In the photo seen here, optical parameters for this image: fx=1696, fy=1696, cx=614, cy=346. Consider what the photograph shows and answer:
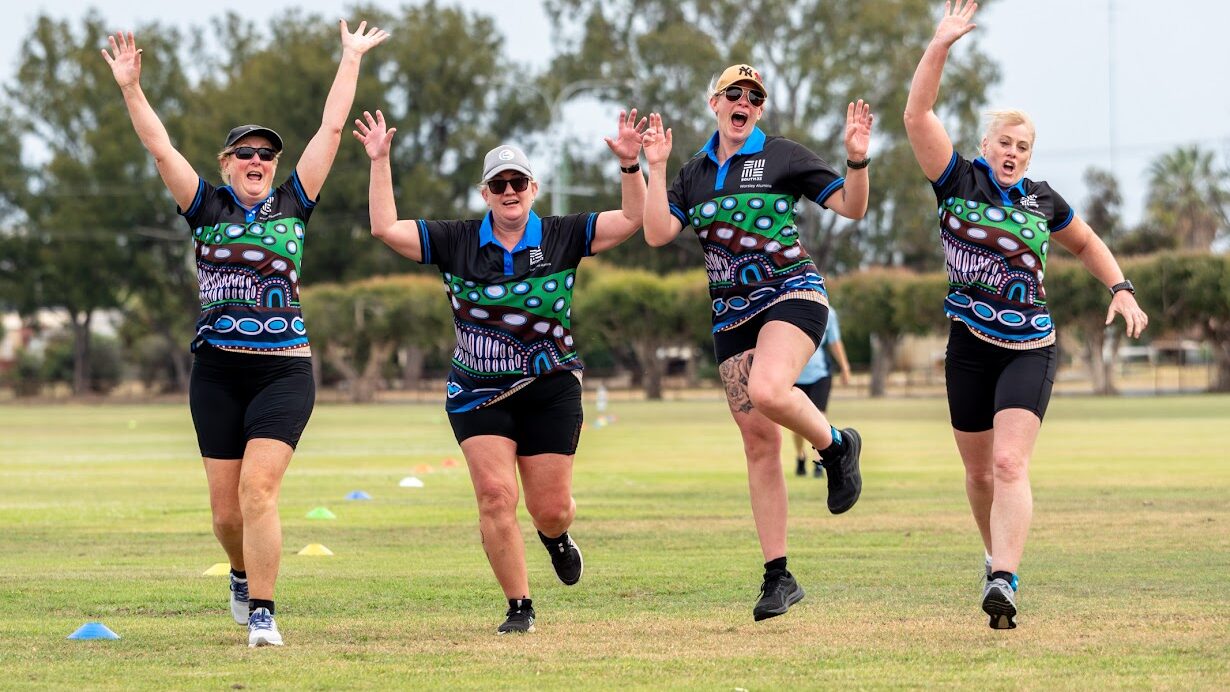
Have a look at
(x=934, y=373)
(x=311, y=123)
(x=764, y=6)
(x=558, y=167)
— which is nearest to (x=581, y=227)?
(x=558, y=167)

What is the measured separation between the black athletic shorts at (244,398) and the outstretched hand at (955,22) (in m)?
3.26

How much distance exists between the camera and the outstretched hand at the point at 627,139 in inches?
304

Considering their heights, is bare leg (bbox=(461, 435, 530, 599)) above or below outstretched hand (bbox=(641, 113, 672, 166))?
below

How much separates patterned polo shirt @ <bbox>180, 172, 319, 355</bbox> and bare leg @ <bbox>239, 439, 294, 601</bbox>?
1.58 feet

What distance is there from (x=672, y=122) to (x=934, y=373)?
1921 cm

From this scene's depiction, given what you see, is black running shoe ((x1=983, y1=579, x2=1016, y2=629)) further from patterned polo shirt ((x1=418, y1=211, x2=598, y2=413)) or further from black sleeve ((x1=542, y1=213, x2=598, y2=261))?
black sleeve ((x1=542, y1=213, x2=598, y2=261))

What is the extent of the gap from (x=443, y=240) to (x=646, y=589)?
93.6 inches

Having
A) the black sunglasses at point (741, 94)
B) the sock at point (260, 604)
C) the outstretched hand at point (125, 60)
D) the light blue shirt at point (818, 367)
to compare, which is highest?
the outstretched hand at point (125, 60)

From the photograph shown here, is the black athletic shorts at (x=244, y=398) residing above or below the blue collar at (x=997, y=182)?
below

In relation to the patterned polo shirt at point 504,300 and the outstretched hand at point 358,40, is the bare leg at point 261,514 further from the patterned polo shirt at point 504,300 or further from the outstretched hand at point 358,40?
the outstretched hand at point 358,40

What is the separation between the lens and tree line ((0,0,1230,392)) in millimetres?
66438

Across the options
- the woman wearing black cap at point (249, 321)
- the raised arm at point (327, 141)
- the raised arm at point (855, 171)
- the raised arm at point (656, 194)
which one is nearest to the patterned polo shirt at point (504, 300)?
the raised arm at point (656, 194)

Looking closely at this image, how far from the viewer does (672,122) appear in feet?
225

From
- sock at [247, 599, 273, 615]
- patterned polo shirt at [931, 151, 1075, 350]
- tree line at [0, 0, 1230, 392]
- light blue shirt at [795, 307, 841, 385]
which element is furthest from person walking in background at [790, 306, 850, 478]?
tree line at [0, 0, 1230, 392]
